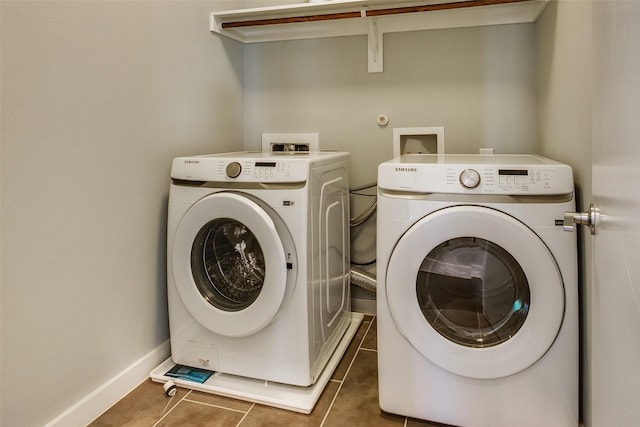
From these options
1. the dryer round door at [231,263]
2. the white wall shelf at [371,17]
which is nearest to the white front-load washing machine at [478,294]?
the dryer round door at [231,263]

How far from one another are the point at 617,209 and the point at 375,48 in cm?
181

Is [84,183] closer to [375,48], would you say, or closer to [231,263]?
[231,263]

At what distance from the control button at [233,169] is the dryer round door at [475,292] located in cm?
63

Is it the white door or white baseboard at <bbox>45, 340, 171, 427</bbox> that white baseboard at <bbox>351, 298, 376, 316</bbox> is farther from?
the white door

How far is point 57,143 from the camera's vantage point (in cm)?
132

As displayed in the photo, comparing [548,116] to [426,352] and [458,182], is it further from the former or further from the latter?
[426,352]

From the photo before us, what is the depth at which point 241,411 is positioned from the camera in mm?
1525

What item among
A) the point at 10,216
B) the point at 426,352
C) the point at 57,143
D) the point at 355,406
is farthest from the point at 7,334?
the point at 426,352

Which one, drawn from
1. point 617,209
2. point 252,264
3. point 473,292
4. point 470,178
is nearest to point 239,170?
point 252,264

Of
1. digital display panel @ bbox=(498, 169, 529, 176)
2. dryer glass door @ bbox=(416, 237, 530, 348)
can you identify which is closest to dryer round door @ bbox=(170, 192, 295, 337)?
dryer glass door @ bbox=(416, 237, 530, 348)

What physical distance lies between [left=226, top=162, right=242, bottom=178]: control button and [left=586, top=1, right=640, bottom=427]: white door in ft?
3.73

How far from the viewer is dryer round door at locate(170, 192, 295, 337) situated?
1.51 meters

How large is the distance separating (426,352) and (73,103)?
1.36 metres

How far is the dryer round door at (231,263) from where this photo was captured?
151cm
